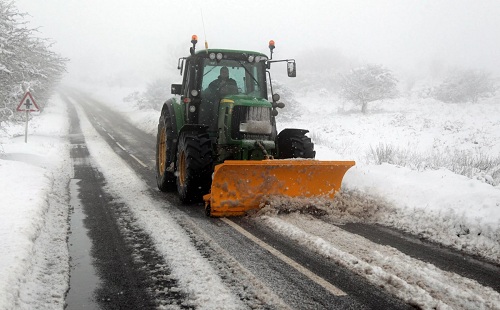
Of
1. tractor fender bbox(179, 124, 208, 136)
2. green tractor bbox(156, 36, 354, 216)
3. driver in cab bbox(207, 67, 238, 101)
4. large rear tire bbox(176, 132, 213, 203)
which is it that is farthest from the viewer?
driver in cab bbox(207, 67, 238, 101)

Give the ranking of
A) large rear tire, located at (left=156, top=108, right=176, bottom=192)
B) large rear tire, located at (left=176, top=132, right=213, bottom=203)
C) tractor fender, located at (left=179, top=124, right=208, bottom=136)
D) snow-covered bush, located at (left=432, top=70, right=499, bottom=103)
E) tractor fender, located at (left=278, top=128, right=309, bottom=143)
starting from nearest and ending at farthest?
large rear tire, located at (left=176, top=132, right=213, bottom=203), tractor fender, located at (left=179, top=124, right=208, bottom=136), tractor fender, located at (left=278, top=128, right=309, bottom=143), large rear tire, located at (left=156, top=108, right=176, bottom=192), snow-covered bush, located at (left=432, top=70, right=499, bottom=103)

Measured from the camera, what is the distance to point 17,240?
428 cm

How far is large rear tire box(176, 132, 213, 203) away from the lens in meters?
6.07

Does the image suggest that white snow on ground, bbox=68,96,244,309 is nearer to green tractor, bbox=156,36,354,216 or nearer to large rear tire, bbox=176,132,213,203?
large rear tire, bbox=176,132,213,203

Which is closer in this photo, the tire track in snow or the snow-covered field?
the tire track in snow

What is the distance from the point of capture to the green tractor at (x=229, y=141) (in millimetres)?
5785

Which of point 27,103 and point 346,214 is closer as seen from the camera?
point 346,214

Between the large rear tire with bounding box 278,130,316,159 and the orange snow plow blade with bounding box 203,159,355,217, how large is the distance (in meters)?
0.84

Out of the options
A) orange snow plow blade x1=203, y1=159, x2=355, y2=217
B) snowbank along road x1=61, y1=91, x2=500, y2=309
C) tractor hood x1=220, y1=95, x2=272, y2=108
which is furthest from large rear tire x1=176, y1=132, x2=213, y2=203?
tractor hood x1=220, y1=95, x2=272, y2=108

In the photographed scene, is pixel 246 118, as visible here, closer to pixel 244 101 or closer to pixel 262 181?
pixel 244 101

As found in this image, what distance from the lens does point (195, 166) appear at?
6.04 m

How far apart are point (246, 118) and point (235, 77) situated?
3.69 feet

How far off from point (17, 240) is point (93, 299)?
1560mm

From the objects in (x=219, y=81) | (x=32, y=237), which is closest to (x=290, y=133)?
(x=219, y=81)
